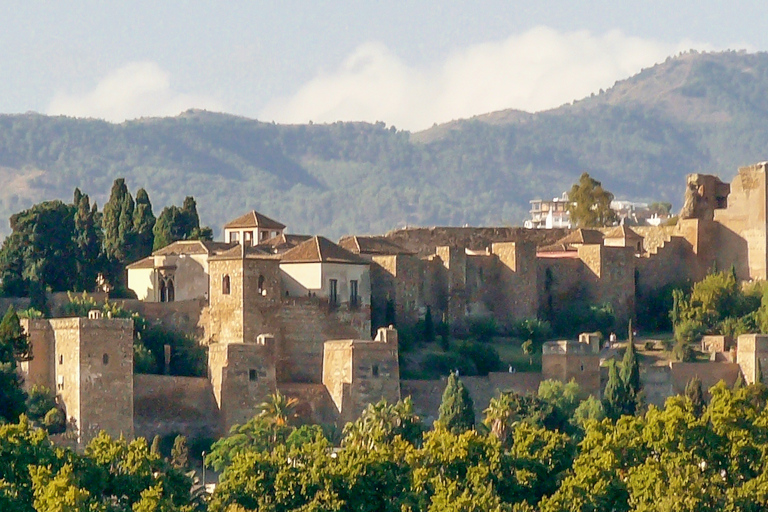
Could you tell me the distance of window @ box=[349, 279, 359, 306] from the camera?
→ 63.6 meters

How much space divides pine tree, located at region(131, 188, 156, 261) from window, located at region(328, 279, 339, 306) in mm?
9024

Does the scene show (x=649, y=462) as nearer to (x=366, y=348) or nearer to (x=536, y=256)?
(x=366, y=348)

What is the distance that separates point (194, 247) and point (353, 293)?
500 centimetres

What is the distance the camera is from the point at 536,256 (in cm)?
7050

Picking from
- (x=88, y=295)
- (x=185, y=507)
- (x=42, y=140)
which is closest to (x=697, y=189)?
(x=88, y=295)

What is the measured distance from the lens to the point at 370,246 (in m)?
68.4

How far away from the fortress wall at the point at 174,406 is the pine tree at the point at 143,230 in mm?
11185

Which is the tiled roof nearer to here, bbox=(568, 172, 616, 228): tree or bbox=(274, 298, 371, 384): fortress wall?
bbox=(274, 298, 371, 384): fortress wall

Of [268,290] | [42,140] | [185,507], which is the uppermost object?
[42,140]

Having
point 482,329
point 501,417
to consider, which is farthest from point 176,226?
point 501,417

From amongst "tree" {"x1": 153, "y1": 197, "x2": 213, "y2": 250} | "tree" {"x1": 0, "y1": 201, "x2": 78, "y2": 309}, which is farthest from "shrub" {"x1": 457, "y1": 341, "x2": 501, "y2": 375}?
"tree" {"x1": 0, "y1": 201, "x2": 78, "y2": 309}

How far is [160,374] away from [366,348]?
5.00 meters

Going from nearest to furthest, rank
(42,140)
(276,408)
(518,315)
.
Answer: (276,408) → (518,315) → (42,140)

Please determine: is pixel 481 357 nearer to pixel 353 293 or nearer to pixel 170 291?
pixel 353 293
